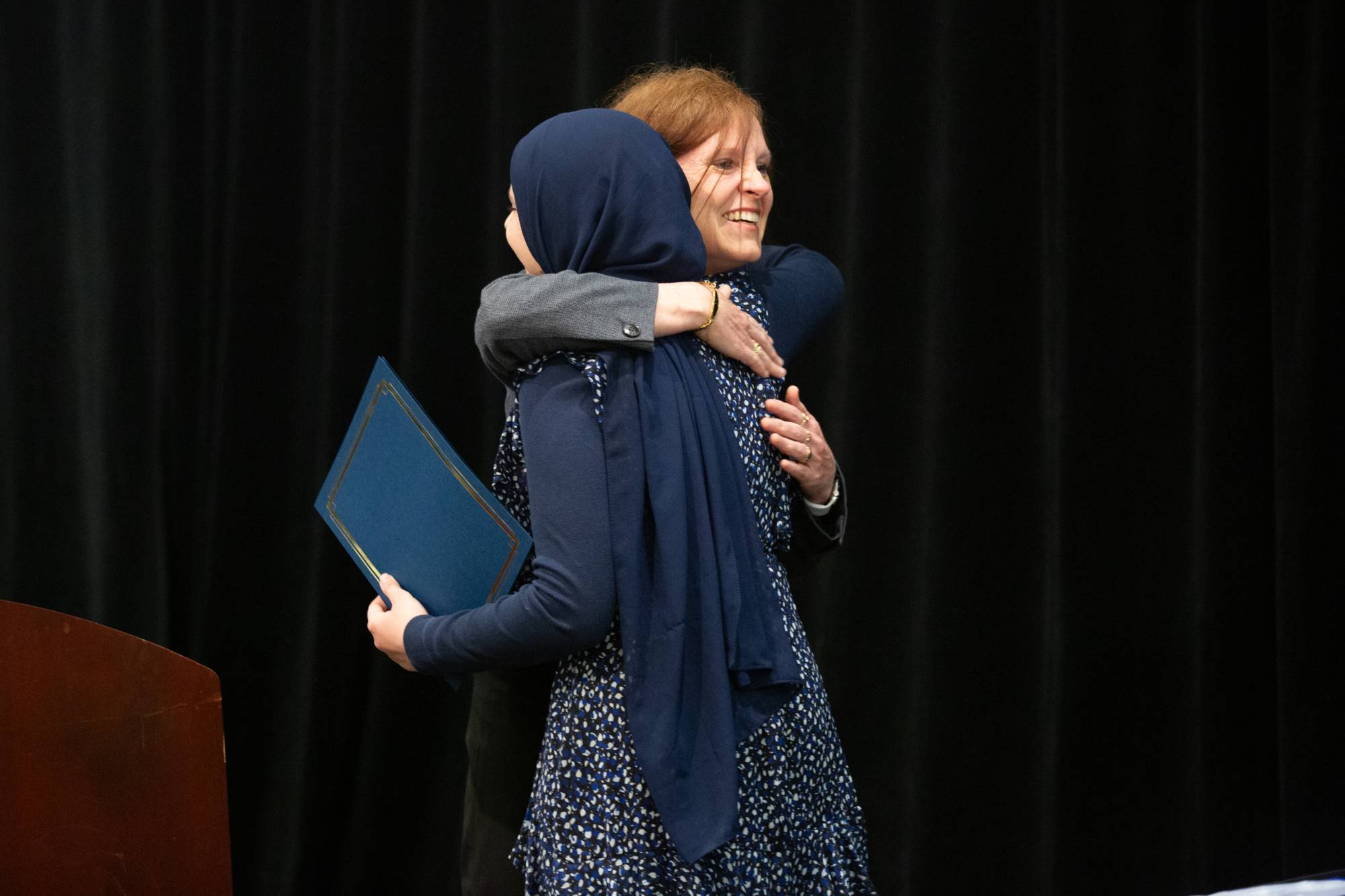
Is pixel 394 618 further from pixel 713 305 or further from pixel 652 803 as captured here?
pixel 713 305

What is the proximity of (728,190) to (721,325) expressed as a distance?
0.60 ft

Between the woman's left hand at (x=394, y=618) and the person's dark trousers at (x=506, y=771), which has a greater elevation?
the woman's left hand at (x=394, y=618)

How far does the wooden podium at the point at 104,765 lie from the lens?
1.00m

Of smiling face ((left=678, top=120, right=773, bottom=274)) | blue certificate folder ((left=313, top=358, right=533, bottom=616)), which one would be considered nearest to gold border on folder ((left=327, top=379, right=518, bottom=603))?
blue certificate folder ((left=313, top=358, right=533, bottom=616))

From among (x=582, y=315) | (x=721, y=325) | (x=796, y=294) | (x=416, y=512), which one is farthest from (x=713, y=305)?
(x=416, y=512)

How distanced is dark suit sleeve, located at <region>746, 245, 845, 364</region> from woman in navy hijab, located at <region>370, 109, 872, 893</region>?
216mm

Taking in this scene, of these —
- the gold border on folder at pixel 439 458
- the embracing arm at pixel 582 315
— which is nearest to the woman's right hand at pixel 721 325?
the embracing arm at pixel 582 315

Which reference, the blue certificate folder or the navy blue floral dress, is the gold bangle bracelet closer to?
the navy blue floral dress

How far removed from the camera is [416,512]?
47.4 inches

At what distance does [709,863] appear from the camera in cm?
111

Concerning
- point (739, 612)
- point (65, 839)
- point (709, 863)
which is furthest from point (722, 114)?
point (65, 839)

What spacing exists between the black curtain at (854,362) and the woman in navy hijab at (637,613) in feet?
3.69

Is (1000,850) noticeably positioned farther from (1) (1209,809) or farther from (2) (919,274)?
(2) (919,274)

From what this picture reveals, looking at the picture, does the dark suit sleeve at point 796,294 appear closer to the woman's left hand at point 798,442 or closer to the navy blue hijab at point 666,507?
the woman's left hand at point 798,442
